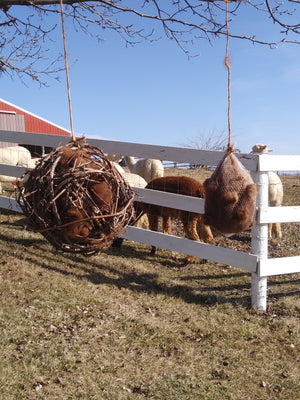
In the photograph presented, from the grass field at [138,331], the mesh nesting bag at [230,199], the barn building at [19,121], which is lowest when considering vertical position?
the grass field at [138,331]

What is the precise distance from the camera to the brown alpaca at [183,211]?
5.61 m

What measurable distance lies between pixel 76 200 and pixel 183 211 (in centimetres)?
411

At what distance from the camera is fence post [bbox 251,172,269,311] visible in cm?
438

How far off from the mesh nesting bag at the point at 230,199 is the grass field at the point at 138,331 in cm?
175

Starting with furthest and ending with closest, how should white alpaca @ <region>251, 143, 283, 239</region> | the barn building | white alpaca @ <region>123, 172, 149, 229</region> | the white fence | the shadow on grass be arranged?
the barn building → white alpaca @ <region>251, 143, 283, 239</region> → white alpaca @ <region>123, 172, 149, 229</region> → the shadow on grass → the white fence

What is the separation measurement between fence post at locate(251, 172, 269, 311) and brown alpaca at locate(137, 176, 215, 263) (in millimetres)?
1067

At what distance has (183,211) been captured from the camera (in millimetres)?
5926

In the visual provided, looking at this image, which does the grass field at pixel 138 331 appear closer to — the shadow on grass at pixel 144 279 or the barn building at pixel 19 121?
the shadow on grass at pixel 144 279

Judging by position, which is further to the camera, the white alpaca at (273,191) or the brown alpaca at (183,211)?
the white alpaca at (273,191)

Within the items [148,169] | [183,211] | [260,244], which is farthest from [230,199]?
[148,169]

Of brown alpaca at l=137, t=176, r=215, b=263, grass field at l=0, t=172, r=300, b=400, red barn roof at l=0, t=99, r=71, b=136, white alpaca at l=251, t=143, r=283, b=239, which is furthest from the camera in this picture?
red barn roof at l=0, t=99, r=71, b=136

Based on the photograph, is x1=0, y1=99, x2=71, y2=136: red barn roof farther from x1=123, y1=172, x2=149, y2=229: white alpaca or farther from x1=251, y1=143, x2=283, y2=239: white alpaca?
x1=251, y1=143, x2=283, y2=239: white alpaca

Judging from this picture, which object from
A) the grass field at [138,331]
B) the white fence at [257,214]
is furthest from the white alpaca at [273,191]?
the white fence at [257,214]

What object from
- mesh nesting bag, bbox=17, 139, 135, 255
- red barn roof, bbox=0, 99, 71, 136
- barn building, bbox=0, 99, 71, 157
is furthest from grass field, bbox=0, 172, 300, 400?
red barn roof, bbox=0, 99, 71, 136
